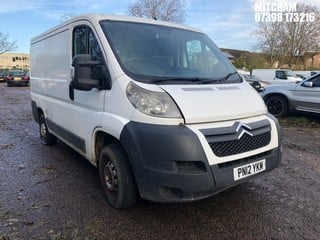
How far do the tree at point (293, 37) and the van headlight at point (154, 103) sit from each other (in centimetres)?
4248

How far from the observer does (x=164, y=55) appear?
12.2 feet

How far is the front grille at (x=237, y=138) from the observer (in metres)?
2.95

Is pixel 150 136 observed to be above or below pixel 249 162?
above

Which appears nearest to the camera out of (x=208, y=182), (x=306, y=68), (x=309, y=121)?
(x=208, y=182)

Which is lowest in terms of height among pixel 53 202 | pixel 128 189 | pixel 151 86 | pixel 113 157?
pixel 53 202

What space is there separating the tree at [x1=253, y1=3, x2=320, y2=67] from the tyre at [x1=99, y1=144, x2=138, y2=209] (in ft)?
139

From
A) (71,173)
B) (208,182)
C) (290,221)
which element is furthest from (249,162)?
(71,173)

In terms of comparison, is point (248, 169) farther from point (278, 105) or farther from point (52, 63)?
point (278, 105)

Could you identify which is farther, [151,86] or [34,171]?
[34,171]

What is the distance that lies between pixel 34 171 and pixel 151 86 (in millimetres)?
2722

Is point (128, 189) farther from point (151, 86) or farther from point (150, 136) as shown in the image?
point (151, 86)

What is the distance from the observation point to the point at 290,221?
3.27 metres

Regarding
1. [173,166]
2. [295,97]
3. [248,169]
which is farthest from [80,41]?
[295,97]

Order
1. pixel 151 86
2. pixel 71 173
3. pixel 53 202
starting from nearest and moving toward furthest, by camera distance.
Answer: pixel 151 86 → pixel 53 202 → pixel 71 173
